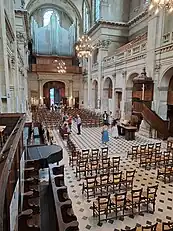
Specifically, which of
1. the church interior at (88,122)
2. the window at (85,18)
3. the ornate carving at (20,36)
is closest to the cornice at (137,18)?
the church interior at (88,122)

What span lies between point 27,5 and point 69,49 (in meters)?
8.12

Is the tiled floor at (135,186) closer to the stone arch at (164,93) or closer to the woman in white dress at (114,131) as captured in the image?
the woman in white dress at (114,131)

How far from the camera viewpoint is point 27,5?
27.2m

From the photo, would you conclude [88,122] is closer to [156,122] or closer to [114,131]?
[114,131]

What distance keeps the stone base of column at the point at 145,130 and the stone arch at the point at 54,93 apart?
1901 cm

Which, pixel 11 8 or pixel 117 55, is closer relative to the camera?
pixel 11 8

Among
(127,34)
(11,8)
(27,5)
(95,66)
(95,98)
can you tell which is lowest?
(95,98)

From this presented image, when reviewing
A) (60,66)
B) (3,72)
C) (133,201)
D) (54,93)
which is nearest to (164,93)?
(133,201)

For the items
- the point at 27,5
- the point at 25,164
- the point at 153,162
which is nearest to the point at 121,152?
the point at 153,162

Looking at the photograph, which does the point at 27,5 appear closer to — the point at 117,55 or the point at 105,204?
the point at 117,55

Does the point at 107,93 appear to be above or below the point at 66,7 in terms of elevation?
below

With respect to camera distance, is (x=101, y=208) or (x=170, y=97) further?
(x=170, y=97)

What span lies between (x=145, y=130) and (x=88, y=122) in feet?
18.9

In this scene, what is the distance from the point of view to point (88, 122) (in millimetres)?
18453
